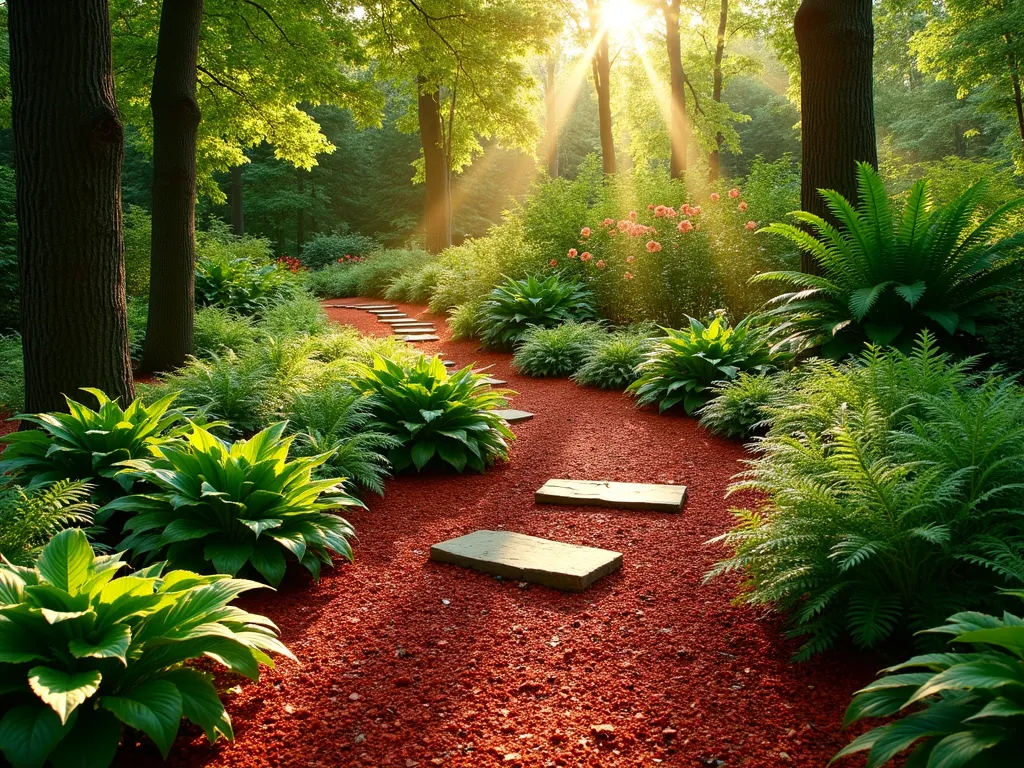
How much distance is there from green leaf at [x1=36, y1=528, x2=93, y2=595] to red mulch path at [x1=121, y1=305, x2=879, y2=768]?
49 cm

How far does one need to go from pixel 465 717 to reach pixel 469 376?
2979 millimetres


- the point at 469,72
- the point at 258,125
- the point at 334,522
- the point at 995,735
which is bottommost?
the point at 334,522

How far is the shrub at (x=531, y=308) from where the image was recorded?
8.60 meters

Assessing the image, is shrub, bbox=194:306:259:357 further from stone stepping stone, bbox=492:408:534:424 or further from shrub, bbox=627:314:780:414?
shrub, bbox=627:314:780:414

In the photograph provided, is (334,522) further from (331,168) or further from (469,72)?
(331,168)

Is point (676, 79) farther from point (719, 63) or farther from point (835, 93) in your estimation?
point (835, 93)

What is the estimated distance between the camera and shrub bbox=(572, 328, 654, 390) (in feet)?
21.6

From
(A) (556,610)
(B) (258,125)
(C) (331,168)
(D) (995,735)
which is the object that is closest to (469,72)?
(B) (258,125)

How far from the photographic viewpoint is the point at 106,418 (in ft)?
11.0

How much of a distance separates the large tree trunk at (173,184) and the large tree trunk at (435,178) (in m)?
9.94

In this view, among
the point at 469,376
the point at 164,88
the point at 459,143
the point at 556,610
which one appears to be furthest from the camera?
the point at 459,143

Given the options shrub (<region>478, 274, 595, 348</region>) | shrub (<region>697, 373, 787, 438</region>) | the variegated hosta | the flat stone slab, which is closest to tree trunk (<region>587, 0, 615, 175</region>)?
shrub (<region>478, 274, 595, 348</region>)

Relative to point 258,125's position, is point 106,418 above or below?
below

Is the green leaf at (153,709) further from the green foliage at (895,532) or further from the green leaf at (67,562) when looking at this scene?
the green foliage at (895,532)
